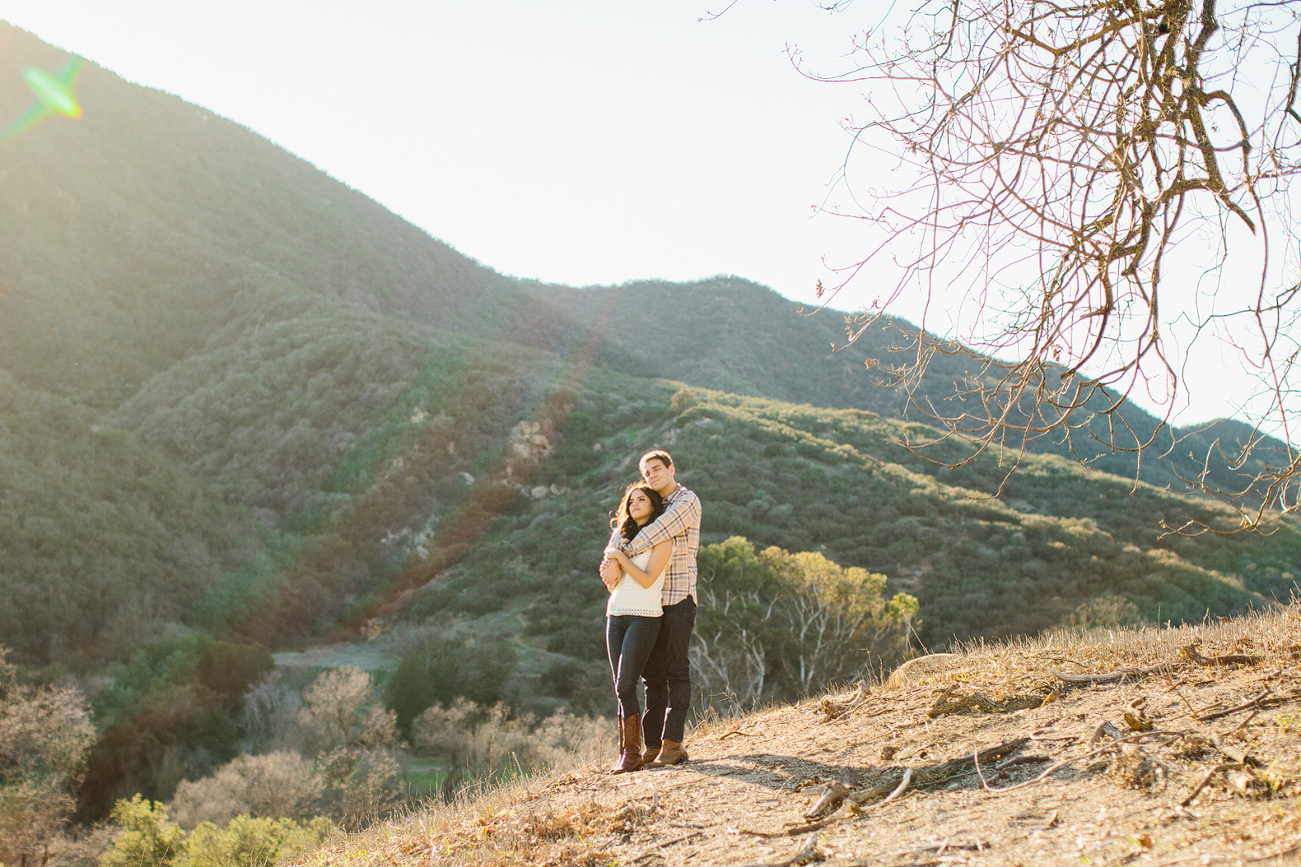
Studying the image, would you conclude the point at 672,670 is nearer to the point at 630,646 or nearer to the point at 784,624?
the point at 630,646

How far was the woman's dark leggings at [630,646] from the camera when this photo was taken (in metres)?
Result: 3.66

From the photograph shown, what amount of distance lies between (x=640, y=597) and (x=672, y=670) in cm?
46

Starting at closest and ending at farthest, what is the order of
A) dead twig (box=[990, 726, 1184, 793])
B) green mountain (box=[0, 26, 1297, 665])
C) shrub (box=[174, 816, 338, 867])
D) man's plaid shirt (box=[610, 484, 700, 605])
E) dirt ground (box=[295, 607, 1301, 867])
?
1. dirt ground (box=[295, 607, 1301, 867])
2. dead twig (box=[990, 726, 1184, 793])
3. man's plaid shirt (box=[610, 484, 700, 605])
4. shrub (box=[174, 816, 338, 867])
5. green mountain (box=[0, 26, 1297, 665])

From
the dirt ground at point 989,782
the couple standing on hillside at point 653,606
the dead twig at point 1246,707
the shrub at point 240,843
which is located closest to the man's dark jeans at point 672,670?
the couple standing on hillside at point 653,606

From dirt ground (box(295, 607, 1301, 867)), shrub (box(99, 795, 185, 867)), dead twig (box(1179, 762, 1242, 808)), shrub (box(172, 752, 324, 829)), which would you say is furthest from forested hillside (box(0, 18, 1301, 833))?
dead twig (box(1179, 762, 1242, 808))

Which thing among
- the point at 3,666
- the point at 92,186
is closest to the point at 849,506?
the point at 3,666

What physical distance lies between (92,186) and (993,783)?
2264 inches

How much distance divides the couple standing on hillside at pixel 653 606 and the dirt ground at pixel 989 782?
0.21 metres

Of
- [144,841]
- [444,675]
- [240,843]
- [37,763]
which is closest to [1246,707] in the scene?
[240,843]

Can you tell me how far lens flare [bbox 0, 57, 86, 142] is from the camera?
4881cm

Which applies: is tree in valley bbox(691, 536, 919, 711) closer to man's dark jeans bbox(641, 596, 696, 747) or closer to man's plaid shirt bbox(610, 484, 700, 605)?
man's dark jeans bbox(641, 596, 696, 747)

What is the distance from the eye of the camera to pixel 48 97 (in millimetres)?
53312

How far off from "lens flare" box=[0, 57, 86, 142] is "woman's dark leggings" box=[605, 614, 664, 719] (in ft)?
196

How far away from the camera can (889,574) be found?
2481cm
